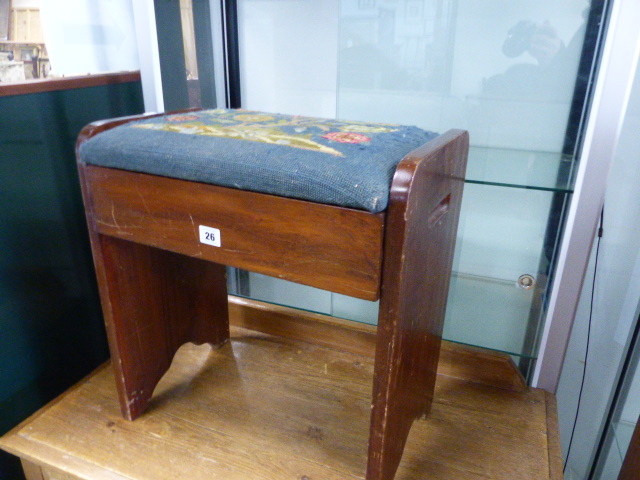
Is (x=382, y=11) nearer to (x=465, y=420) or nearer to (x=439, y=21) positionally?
(x=439, y=21)

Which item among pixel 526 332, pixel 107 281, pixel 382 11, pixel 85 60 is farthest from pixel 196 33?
pixel 526 332

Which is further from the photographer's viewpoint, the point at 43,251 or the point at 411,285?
the point at 43,251

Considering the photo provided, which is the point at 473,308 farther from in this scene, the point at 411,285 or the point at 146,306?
the point at 146,306

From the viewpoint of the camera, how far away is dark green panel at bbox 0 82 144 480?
2.63ft

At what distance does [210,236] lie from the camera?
24.0 inches

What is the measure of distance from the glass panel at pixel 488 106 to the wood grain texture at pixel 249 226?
398 mm

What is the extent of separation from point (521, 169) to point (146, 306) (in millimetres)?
714

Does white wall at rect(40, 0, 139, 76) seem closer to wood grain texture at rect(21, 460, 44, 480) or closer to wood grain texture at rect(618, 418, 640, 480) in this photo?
wood grain texture at rect(21, 460, 44, 480)

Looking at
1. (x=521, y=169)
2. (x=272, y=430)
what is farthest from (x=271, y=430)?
(x=521, y=169)

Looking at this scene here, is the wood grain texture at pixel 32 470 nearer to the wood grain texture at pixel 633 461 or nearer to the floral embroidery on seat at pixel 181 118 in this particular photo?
the floral embroidery on seat at pixel 181 118

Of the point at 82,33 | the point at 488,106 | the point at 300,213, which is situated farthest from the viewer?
the point at 82,33

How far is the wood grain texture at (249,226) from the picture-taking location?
0.52 m

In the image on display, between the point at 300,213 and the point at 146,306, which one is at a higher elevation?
the point at 300,213

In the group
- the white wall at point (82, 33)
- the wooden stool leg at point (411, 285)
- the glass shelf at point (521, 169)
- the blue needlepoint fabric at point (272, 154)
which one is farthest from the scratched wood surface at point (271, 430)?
the white wall at point (82, 33)
